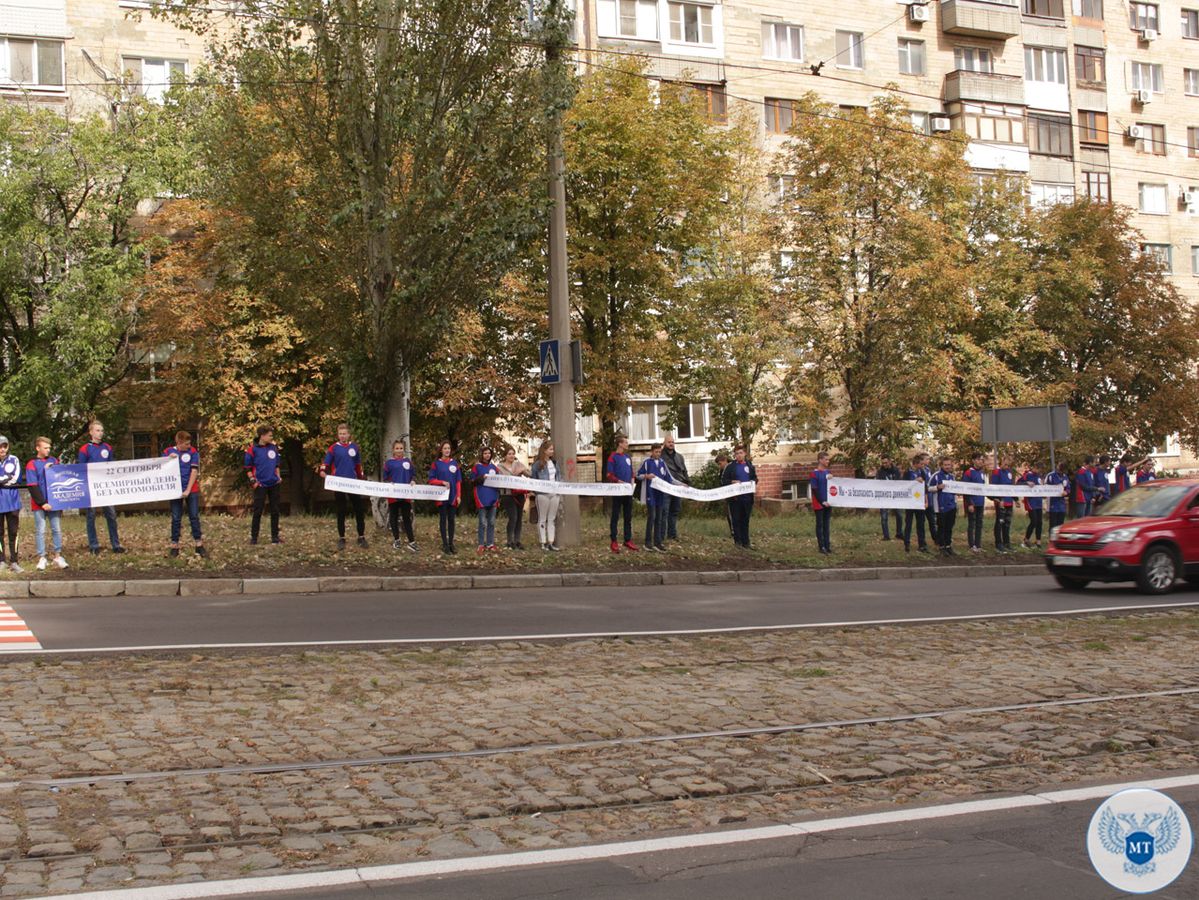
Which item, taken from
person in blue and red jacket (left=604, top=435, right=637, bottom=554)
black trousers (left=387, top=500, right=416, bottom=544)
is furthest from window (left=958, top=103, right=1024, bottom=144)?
black trousers (left=387, top=500, right=416, bottom=544)

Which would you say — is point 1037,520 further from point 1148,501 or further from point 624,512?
point 624,512

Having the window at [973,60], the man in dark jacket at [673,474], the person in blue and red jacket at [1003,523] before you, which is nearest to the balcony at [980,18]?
the window at [973,60]

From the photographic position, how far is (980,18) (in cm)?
5303

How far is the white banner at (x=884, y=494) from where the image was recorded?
24922 millimetres

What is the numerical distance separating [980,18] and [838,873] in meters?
53.8

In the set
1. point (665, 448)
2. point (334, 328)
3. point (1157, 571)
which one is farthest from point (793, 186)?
point (1157, 571)

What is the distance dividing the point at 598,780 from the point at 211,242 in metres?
34.0

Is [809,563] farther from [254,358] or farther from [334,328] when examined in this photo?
[254,358]

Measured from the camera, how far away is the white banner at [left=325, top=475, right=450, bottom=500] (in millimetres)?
19562

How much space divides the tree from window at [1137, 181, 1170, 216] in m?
26.3

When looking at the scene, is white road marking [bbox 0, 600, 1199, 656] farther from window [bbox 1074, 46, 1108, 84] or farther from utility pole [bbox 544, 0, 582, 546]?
window [bbox 1074, 46, 1108, 84]

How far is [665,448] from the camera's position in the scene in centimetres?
2323

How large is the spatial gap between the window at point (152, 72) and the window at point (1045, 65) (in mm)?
35605

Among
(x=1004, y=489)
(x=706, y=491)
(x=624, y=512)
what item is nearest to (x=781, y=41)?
(x=1004, y=489)
